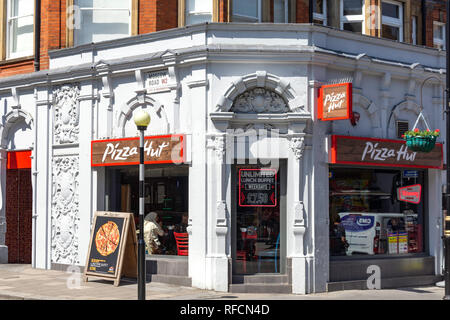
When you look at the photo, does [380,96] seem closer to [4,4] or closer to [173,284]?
[173,284]

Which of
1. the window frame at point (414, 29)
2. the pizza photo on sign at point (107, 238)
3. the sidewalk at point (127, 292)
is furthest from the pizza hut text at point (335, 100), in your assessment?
the window frame at point (414, 29)

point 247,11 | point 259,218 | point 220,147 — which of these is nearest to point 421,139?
point 259,218

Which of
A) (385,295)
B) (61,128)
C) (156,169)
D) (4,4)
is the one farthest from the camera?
(4,4)

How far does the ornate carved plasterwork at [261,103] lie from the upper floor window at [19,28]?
7.79 metres

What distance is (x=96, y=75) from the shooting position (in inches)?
672

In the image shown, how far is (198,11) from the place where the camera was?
55.2ft

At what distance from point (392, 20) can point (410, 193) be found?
566cm

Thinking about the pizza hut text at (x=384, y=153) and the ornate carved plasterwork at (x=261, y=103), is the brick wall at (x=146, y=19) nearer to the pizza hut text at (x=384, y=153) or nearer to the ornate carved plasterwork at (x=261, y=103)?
the ornate carved plasterwork at (x=261, y=103)

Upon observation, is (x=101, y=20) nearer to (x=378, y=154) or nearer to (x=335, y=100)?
(x=335, y=100)

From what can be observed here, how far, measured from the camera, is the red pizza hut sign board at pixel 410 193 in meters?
17.1

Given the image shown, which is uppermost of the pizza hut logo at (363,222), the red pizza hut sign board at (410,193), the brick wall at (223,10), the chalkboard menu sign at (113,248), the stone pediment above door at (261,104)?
the brick wall at (223,10)

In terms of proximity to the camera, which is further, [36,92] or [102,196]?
[36,92]

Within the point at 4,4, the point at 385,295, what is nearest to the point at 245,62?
the point at 385,295

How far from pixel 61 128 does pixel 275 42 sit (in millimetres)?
6361
